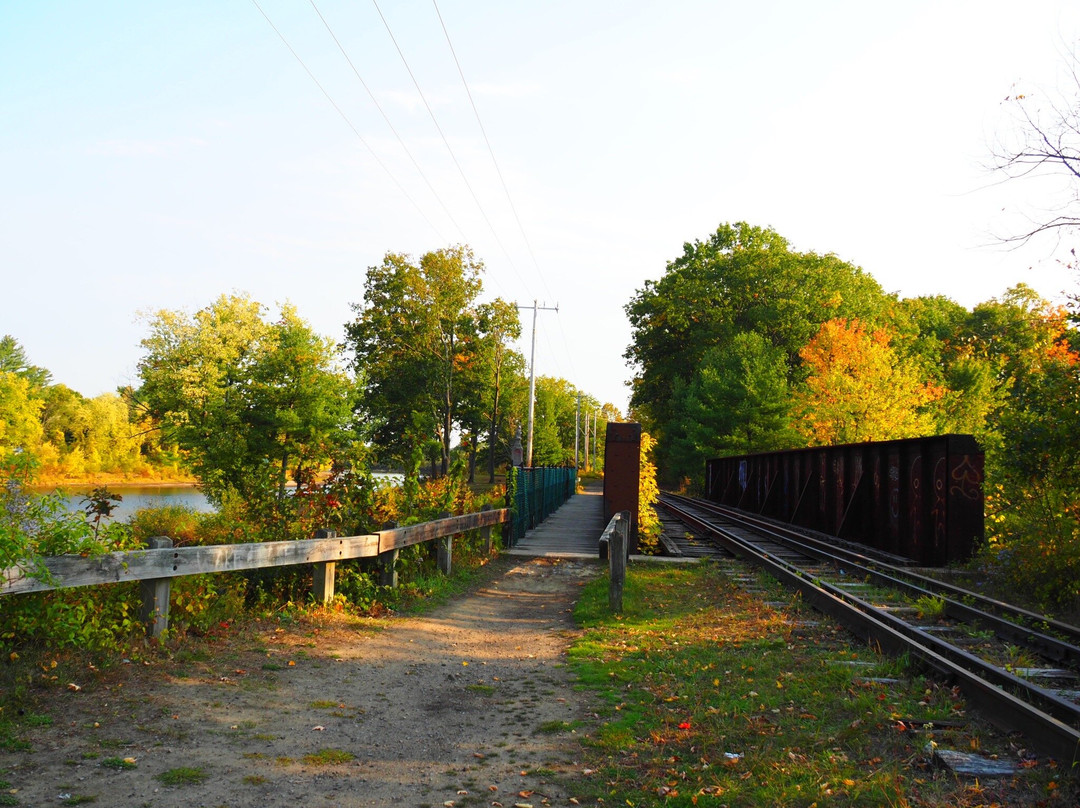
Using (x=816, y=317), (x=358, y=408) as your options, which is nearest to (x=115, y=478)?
(x=358, y=408)

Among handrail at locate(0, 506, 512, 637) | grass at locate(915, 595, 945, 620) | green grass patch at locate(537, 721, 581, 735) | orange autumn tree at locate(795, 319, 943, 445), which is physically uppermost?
orange autumn tree at locate(795, 319, 943, 445)

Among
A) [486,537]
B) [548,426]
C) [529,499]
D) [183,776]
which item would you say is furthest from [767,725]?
[548,426]

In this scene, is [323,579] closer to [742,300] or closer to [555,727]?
[555,727]

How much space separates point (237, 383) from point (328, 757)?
51.7 m

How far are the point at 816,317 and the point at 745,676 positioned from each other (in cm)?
5291

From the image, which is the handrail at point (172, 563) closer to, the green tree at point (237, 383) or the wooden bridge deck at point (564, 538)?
the wooden bridge deck at point (564, 538)

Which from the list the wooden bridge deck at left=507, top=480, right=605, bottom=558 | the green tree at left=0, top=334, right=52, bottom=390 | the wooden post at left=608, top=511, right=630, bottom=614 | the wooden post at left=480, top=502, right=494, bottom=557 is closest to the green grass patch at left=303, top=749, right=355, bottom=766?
the wooden post at left=608, top=511, right=630, bottom=614

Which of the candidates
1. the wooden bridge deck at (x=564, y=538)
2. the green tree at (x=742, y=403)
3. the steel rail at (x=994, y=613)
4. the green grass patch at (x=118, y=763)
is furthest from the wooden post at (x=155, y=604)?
the green tree at (x=742, y=403)

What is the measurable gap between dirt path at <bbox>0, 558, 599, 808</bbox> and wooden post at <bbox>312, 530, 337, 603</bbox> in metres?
0.49

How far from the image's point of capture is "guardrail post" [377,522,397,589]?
9727 millimetres

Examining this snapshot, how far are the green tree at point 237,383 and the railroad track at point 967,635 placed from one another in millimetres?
39115

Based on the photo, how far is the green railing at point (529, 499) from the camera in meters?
17.2

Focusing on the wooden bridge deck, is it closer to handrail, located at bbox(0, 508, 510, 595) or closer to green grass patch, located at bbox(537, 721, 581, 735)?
handrail, located at bbox(0, 508, 510, 595)

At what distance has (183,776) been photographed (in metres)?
4.14
